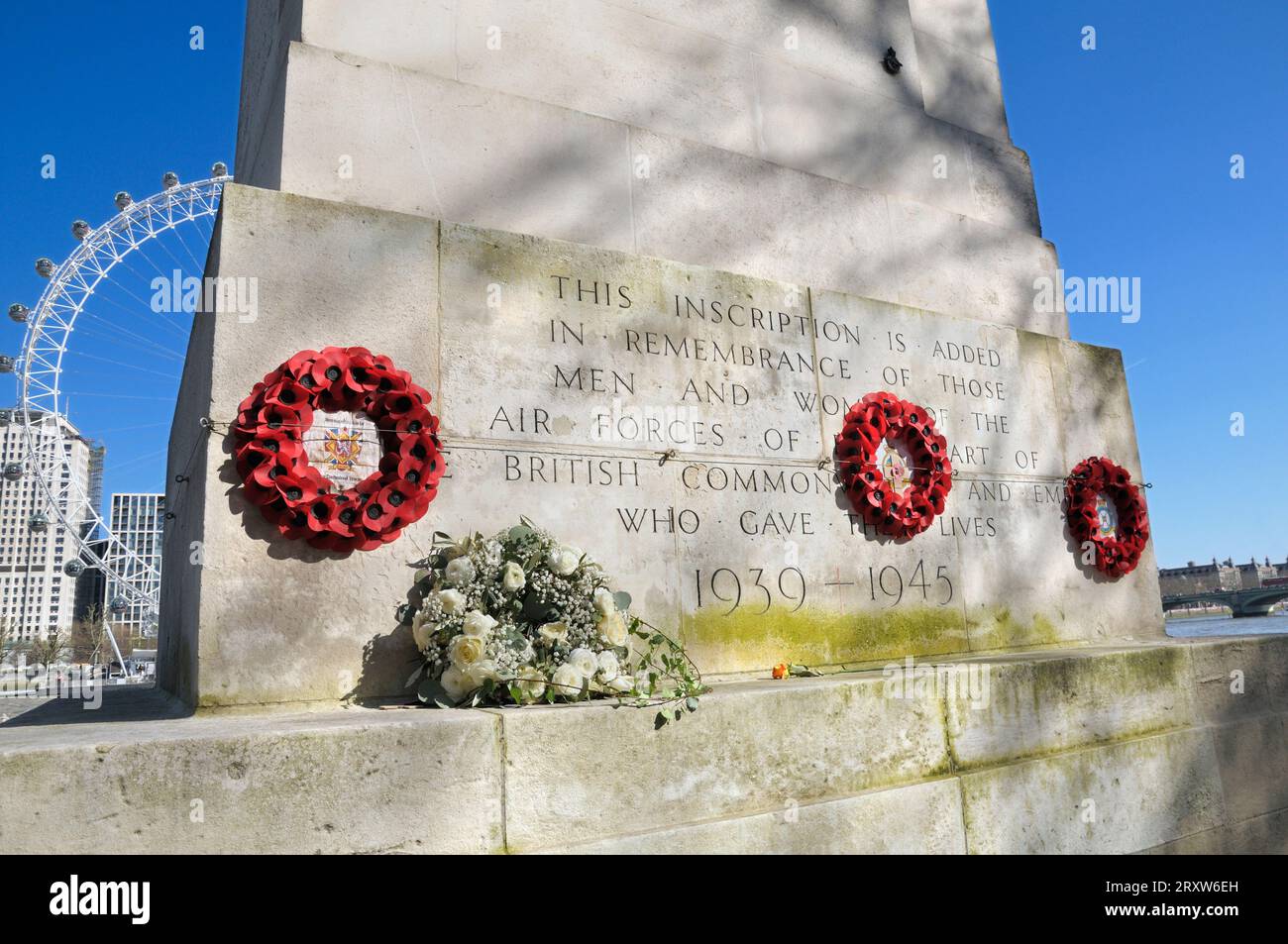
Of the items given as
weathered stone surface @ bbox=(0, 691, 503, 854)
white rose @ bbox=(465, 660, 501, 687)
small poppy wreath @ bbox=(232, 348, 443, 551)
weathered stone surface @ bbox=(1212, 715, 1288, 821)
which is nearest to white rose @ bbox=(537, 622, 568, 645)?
white rose @ bbox=(465, 660, 501, 687)

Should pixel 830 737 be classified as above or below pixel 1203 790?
above

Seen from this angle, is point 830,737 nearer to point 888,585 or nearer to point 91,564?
point 888,585

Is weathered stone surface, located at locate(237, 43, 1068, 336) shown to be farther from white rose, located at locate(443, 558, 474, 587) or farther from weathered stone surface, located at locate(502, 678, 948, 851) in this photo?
weathered stone surface, located at locate(502, 678, 948, 851)

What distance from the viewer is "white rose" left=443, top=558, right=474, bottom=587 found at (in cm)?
370

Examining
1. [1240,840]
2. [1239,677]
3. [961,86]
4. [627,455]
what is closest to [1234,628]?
[961,86]

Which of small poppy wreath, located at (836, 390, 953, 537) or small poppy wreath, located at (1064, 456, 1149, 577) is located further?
small poppy wreath, located at (1064, 456, 1149, 577)

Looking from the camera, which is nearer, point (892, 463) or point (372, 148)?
point (372, 148)

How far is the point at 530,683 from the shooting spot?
352cm

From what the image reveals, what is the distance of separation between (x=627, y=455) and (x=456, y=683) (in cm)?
161

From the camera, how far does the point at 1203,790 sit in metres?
5.13

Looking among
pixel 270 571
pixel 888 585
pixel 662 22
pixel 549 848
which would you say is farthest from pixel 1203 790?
pixel 662 22

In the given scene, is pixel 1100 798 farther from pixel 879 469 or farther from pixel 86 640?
pixel 86 640

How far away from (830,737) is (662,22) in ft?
15.6

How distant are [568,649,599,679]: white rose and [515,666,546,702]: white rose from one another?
0.15 meters
